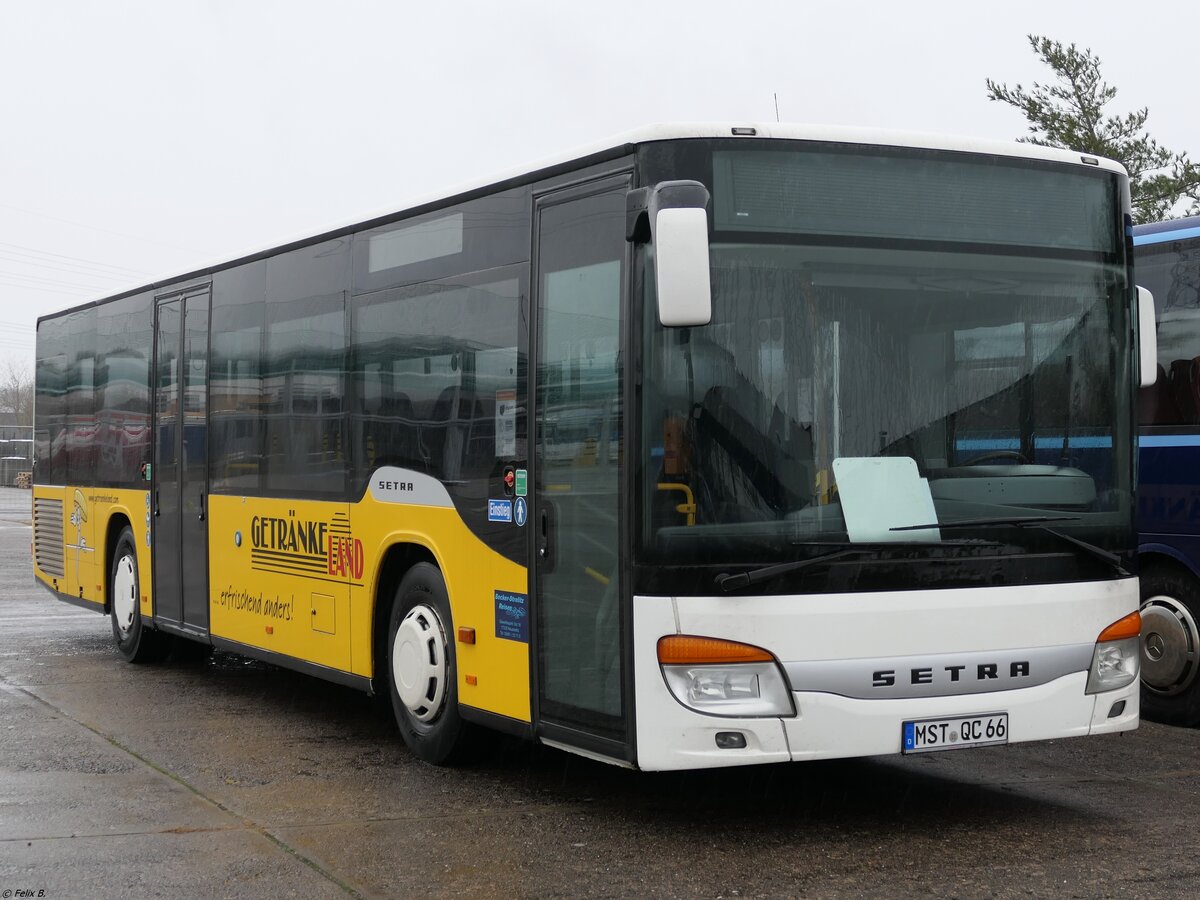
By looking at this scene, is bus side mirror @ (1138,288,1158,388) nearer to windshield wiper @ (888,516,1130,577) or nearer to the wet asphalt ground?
windshield wiper @ (888,516,1130,577)

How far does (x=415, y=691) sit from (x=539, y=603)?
Answer: 1501mm

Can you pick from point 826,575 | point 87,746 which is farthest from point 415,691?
point 826,575

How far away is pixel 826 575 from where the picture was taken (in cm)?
639

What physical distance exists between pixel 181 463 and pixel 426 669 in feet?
13.8

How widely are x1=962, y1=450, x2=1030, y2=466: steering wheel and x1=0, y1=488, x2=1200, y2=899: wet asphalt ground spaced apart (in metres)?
1.55

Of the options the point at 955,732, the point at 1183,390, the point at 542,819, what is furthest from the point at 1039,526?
the point at 1183,390

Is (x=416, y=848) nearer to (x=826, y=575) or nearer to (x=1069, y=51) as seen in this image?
(x=826, y=575)

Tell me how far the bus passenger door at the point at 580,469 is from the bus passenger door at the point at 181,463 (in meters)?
4.78

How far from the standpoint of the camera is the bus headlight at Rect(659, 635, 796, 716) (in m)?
6.29

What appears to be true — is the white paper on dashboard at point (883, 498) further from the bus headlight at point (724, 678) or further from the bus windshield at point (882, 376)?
the bus headlight at point (724, 678)

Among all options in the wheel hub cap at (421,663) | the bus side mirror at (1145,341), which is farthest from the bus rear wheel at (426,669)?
the bus side mirror at (1145,341)

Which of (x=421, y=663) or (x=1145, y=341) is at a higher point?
(x=1145, y=341)

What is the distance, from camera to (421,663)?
27.3 feet

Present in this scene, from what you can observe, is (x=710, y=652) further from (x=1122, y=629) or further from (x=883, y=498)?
(x=1122, y=629)
